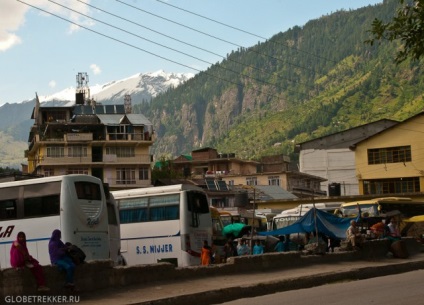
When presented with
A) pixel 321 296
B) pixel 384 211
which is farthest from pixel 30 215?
pixel 384 211

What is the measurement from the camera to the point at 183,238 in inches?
1126

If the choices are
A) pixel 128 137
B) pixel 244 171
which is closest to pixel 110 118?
pixel 128 137

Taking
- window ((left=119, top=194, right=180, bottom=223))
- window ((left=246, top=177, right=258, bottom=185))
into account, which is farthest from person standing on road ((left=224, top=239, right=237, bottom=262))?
window ((left=246, top=177, right=258, bottom=185))

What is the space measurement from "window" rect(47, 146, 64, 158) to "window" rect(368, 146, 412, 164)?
4052cm

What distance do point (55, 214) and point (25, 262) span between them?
9134 mm

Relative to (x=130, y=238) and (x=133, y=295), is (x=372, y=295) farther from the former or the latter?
(x=130, y=238)

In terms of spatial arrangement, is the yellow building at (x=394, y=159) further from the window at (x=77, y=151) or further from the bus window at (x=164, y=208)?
the window at (x=77, y=151)

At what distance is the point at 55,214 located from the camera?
2364cm

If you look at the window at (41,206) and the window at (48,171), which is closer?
the window at (41,206)

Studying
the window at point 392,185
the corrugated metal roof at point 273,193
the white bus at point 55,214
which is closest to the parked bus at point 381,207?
the window at point 392,185

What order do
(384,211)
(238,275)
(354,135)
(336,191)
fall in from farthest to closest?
1. (354,135)
2. (336,191)
3. (384,211)
4. (238,275)

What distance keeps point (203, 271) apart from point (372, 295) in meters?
4.95

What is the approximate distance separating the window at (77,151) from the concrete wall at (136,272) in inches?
2609

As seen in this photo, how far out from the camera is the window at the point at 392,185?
2424 inches
